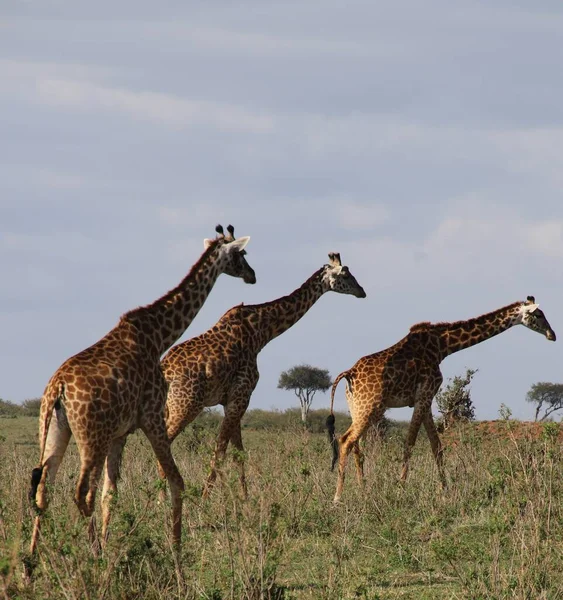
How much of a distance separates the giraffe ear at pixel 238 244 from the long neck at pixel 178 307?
146mm

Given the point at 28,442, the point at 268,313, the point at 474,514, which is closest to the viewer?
the point at 474,514

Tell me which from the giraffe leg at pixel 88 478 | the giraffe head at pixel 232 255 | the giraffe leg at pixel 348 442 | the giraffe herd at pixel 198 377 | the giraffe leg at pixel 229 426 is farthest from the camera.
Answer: the giraffe leg at pixel 348 442

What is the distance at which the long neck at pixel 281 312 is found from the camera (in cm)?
1347

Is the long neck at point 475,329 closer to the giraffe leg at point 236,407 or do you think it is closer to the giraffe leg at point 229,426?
the giraffe leg at point 236,407

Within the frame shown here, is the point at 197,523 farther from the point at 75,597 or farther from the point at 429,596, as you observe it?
the point at 75,597

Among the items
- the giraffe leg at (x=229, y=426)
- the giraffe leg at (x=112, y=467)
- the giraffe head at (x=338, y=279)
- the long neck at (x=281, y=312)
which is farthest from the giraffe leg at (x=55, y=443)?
the giraffe head at (x=338, y=279)

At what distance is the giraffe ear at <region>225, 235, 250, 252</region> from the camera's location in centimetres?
1163

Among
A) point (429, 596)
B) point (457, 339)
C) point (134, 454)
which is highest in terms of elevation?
point (457, 339)

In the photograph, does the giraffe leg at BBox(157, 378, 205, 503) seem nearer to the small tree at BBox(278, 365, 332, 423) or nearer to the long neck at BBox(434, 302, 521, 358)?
the long neck at BBox(434, 302, 521, 358)

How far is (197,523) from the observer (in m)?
11.4

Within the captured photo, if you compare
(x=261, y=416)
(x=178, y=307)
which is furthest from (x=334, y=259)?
(x=261, y=416)

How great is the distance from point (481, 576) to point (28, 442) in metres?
18.4

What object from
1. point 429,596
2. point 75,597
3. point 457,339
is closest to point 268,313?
point 457,339

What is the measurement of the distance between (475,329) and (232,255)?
485 centimetres
